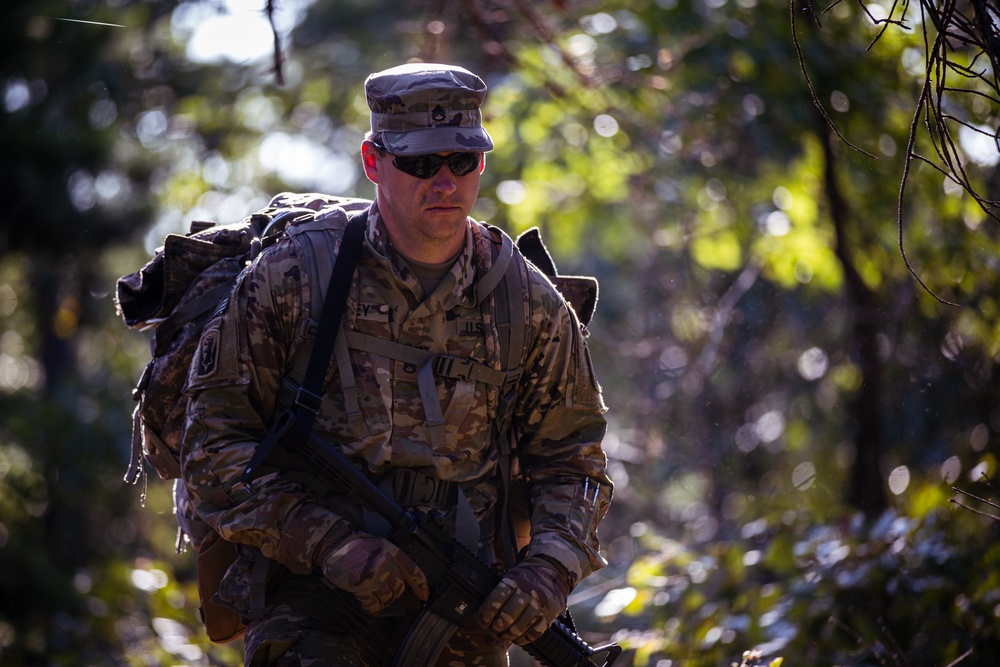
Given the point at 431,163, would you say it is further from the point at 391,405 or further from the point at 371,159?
the point at 391,405

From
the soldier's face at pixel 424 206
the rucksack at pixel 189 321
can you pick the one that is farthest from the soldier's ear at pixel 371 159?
the rucksack at pixel 189 321

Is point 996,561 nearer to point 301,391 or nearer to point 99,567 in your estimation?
point 301,391

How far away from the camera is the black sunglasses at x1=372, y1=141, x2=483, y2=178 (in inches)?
134

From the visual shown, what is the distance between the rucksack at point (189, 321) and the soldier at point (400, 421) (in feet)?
0.22

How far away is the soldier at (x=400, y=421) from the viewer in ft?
10.6

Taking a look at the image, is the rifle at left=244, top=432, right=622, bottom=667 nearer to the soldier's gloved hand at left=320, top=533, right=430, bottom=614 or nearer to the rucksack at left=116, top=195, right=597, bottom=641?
the soldier's gloved hand at left=320, top=533, right=430, bottom=614

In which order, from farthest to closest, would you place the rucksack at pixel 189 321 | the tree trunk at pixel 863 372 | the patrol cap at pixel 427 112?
1. the tree trunk at pixel 863 372
2. the rucksack at pixel 189 321
3. the patrol cap at pixel 427 112

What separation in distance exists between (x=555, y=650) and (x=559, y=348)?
960mm

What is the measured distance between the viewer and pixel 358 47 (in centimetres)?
1530

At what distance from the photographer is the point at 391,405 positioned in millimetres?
3414

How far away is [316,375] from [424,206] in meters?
0.62

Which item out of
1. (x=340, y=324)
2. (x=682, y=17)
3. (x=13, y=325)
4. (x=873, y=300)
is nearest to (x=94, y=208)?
(x=13, y=325)

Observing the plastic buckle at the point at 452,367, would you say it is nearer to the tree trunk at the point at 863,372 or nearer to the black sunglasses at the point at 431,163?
the black sunglasses at the point at 431,163

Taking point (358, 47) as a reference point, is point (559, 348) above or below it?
above
